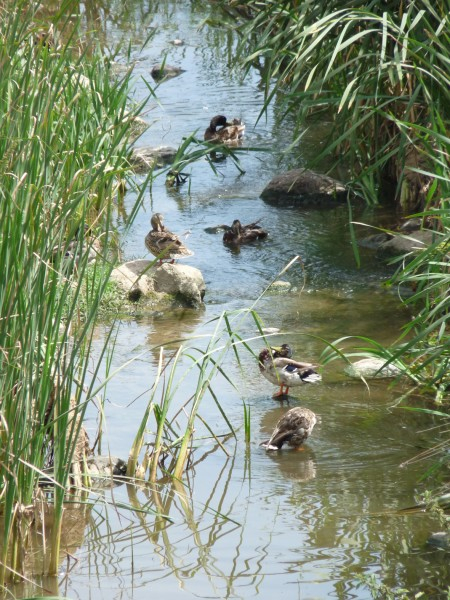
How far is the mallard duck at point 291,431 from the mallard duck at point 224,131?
736cm

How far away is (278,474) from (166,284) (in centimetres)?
336

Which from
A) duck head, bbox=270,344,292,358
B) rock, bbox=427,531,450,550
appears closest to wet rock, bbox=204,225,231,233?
duck head, bbox=270,344,292,358

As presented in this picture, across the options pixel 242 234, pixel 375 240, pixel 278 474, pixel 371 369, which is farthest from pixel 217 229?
pixel 278 474

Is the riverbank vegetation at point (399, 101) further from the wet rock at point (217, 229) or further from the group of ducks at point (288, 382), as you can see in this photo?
the wet rock at point (217, 229)

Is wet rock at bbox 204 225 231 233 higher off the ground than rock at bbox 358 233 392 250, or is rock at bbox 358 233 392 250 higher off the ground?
rock at bbox 358 233 392 250

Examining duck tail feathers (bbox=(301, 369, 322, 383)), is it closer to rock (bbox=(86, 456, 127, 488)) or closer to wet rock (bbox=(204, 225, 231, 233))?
rock (bbox=(86, 456, 127, 488))

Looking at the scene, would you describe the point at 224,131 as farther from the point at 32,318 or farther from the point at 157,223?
the point at 32,318

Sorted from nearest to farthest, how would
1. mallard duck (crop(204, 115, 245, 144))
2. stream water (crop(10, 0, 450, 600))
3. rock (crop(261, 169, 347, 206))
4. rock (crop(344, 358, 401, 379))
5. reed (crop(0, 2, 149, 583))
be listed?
reed (crop(0, 2, 149, 583))
stream water (crop(10, 0, 450, 600))
rock (crop(344, 358, 401, 379))
rock (crop(261, 169, 347, 206))
mallard duck (crop(204, 115, 245, 144))

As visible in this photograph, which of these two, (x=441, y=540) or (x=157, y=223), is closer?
(x=441, y=540)

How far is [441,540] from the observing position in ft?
14.6

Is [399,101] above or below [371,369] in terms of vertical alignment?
above

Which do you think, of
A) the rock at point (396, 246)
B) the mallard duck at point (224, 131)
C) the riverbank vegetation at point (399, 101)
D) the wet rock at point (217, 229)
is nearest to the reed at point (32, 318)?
the riverbank vegetation at point (399, 101)

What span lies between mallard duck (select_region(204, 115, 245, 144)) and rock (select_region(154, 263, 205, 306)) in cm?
435

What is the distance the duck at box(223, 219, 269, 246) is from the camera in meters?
10.0
